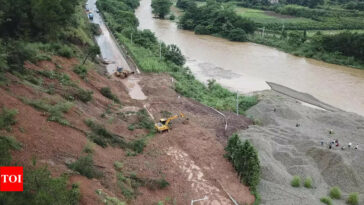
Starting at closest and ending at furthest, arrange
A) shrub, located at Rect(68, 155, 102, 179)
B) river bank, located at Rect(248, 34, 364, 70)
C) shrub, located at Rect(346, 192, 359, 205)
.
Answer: shrub, located at Rect(68, 155, 102, 179) → shrub, located at Rect(346, 192, 359, 205) → river bank, located at Rect(248, 34, 364, 70)

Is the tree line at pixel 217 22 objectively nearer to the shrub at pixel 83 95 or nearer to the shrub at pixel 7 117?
the shrub at pixel 83 95

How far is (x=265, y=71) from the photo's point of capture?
135ft

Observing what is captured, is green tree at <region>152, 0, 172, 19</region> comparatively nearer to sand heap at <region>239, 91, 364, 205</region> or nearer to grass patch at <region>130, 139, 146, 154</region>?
sand heap at <region>239, 91, 364, 205</region>

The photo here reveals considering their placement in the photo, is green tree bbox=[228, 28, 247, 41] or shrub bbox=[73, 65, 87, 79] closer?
shrub bbox=[73, 65, 87, 79]

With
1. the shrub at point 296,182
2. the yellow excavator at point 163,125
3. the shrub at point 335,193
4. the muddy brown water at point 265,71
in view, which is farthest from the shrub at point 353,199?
the muddy brown water at point 265,71

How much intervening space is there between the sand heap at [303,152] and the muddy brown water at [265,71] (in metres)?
7.92

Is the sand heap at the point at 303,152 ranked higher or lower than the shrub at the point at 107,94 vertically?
lower

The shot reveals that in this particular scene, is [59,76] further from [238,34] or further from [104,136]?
[238,34]

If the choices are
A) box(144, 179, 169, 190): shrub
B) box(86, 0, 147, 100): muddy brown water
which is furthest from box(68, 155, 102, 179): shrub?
box(86, 0, 147, 100): muddy brown water

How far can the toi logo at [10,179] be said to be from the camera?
8164 mm

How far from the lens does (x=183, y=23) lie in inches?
2530

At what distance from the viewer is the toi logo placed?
8.16 m

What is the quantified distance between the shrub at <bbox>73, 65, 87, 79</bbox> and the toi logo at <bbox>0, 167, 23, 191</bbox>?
53.4 ft

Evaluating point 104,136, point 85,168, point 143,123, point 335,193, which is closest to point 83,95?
point 143,123
